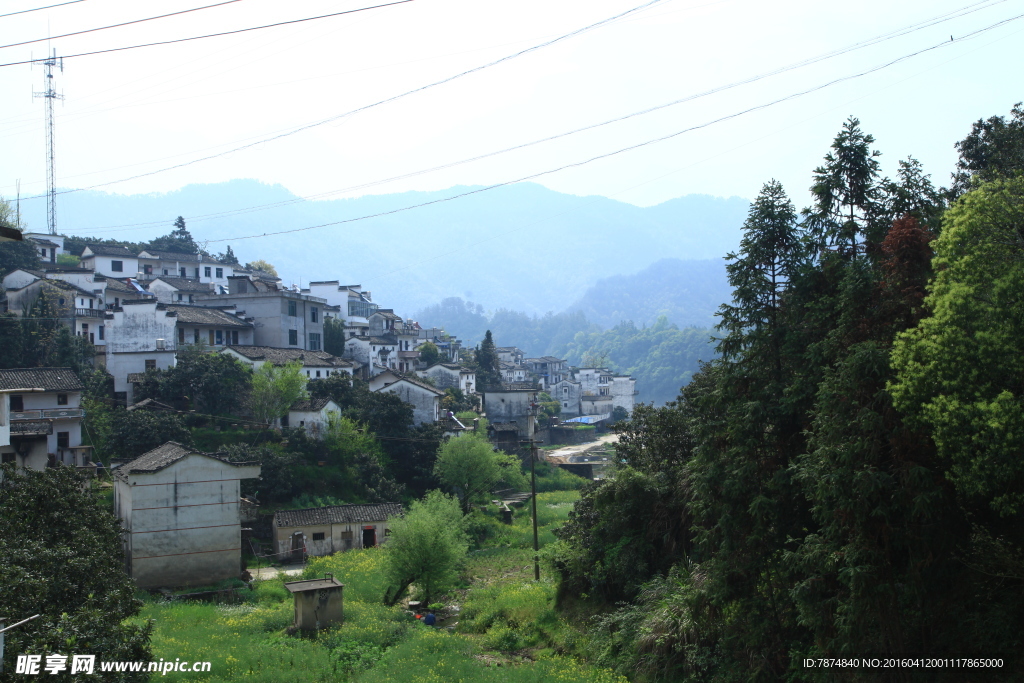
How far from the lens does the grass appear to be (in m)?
17.3

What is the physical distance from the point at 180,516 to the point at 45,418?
737cm

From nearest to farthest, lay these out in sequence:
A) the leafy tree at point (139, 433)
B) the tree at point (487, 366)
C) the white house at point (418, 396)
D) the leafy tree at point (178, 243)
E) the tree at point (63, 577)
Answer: the tree at point (63, 577), the leafy tree at point (139, 433), the white house at point (418, 396), the leafy tree at point (178, 243), the tree at point (487, 366)

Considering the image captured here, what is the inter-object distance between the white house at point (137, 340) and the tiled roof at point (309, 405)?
672 cm

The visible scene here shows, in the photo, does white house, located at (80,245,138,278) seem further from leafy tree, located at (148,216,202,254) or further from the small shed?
the small shed

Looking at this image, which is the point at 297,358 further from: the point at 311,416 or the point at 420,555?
the point at 420,555

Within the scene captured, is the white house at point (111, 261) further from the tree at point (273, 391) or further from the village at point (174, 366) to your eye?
the tree at point (273, 391)

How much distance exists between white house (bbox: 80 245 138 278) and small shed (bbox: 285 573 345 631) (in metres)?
41.6

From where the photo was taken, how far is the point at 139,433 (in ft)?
109

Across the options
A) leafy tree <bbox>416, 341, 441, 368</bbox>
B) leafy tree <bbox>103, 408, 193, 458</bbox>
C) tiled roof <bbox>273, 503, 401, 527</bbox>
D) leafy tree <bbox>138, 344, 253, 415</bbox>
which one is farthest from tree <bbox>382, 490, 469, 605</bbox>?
leafy tree <bbox>416, 341, 441, 368</bbox>

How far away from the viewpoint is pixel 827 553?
12766 millimetres

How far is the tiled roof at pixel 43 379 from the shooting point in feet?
96.6

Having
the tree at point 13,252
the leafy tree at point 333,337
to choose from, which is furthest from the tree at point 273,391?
the tree at point 13,252

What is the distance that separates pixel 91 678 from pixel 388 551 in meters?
15.5

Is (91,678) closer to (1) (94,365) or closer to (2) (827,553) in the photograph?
(2) (827,553)
